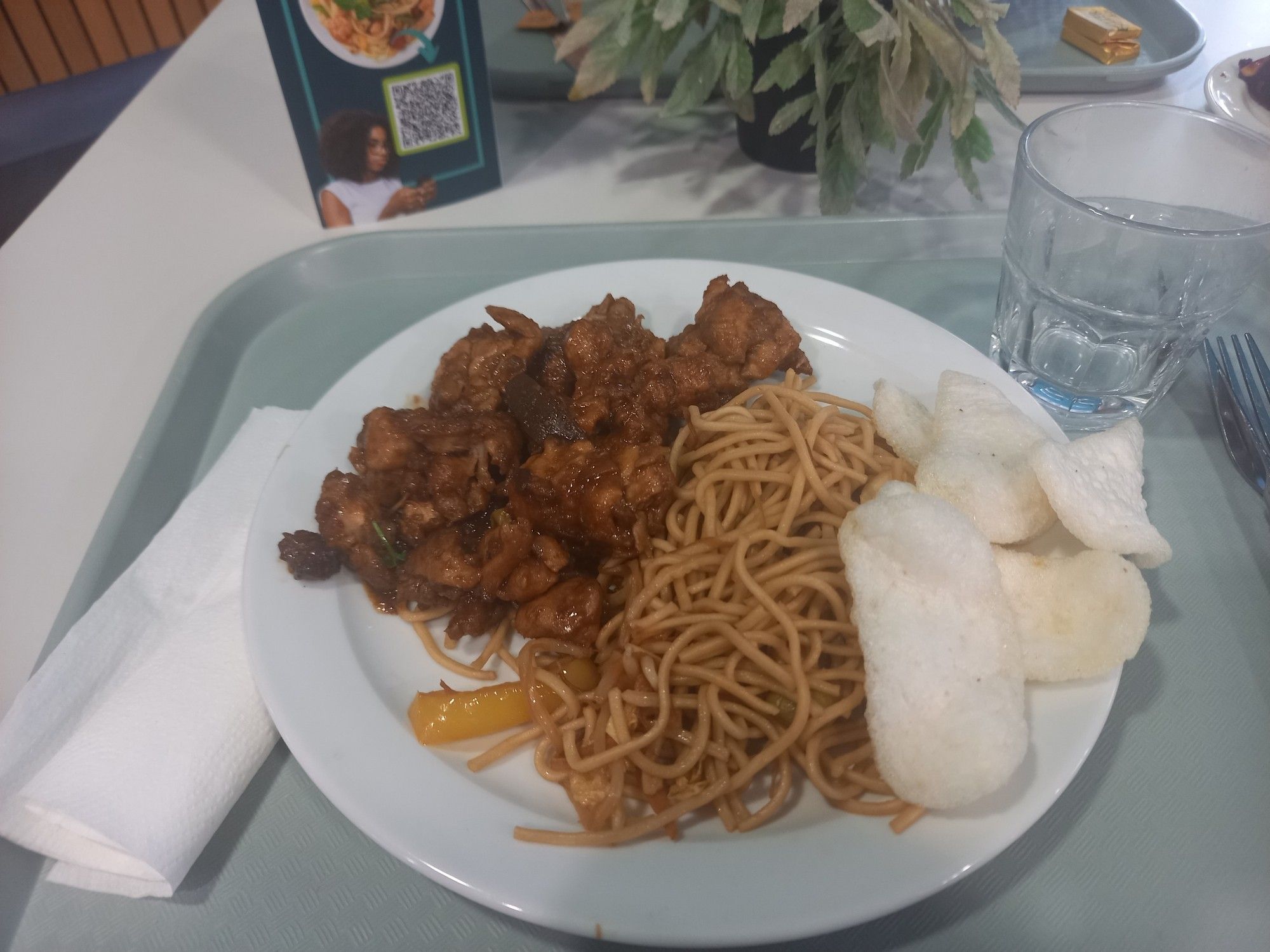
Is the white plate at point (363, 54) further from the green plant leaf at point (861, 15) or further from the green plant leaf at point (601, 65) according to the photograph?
the green plant leaf at point (861, 15)

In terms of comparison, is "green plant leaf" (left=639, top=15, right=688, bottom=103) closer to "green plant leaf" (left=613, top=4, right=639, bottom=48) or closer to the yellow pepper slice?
"green plant leaf" (left=613, top=4, right=639, bottom=48)

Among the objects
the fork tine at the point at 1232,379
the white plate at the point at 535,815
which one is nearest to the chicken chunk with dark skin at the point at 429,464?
the white plate at the point at 535,815

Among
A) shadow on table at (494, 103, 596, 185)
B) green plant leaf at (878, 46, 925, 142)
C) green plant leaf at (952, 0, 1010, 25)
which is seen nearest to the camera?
green plant leaf at (952, 0, 1010, 25)

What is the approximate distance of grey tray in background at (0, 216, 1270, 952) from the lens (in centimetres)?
148

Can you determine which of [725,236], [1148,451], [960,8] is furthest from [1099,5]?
[1148,451]

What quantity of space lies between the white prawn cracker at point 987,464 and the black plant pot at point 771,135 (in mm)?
1693

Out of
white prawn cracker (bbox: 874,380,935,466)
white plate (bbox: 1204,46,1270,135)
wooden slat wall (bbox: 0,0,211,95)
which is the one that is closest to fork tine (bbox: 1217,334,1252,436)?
white prawn cracker (bbox: 874,380,935,466)

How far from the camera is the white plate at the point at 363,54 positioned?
251 cm

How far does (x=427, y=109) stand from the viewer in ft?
9.47

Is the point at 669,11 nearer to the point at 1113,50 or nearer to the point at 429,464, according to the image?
the point at 429,464

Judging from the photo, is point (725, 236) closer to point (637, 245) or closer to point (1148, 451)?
point (637, 245)

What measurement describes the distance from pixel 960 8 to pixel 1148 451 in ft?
4.68

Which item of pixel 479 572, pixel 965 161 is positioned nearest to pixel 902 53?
pixel 965 161

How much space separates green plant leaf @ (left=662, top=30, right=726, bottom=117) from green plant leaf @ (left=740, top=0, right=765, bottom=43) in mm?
254
